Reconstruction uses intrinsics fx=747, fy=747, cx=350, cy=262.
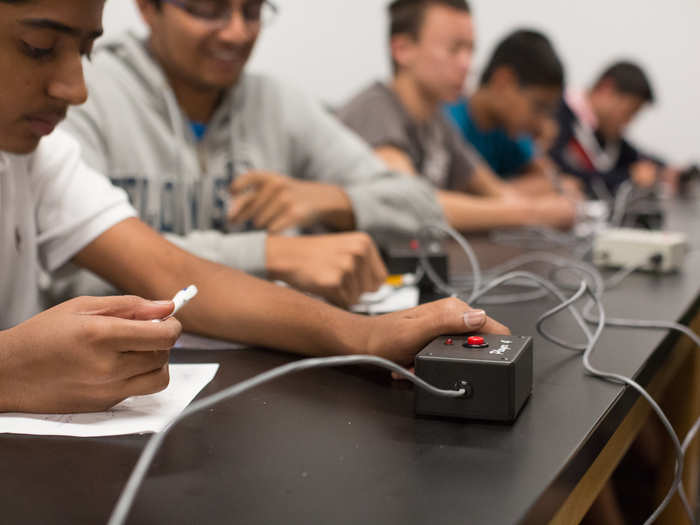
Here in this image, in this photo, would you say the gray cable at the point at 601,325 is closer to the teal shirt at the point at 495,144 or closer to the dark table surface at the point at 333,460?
the dark table surface at the point at 333,460

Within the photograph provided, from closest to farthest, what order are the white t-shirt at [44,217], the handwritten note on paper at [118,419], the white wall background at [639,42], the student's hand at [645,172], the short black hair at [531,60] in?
the handwritten note on paper at [118,419], the white t-shirt at [44,217], the short black hair at [531,60], the student's hand at [645,172], the white wall background at [639,42]

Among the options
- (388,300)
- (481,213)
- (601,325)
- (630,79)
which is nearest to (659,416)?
(601,325)

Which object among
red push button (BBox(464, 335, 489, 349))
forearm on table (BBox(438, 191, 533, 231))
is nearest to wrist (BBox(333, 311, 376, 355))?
red push button (BBox(464, 335, 489, 349))

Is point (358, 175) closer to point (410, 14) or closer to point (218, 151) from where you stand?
point (218, 151)

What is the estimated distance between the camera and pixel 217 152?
1.23 metres

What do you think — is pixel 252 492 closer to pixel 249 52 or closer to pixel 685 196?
pixel 249 52

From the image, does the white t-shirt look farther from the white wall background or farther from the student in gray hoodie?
the white wall background

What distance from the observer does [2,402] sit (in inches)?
22.1

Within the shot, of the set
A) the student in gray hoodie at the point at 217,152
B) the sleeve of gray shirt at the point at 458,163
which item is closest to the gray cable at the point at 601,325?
the student in gray hoodie at the point at 217,152

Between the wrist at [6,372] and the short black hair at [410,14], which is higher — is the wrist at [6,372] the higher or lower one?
the lower one

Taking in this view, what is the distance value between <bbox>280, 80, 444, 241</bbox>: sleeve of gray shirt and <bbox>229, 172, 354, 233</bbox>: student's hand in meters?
0.11

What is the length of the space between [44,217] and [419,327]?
460 millimetres

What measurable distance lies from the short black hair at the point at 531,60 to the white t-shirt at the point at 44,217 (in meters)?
1.84

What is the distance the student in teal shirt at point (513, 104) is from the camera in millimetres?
2398
